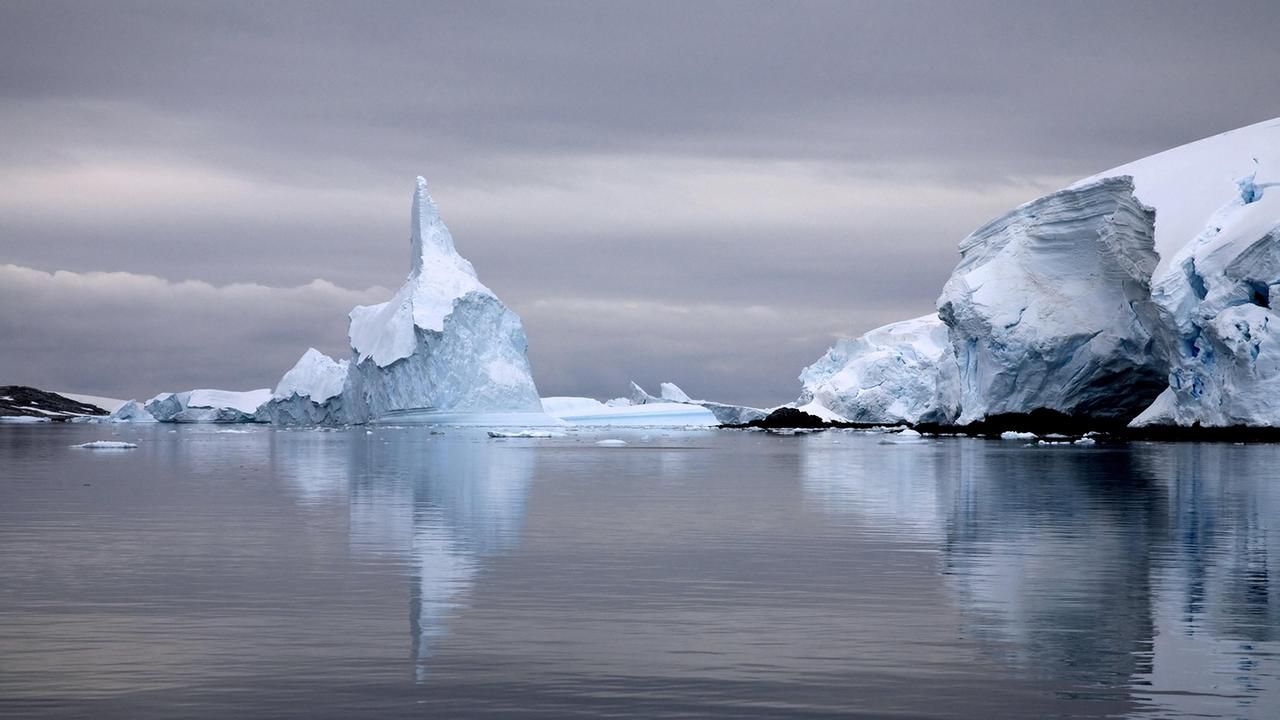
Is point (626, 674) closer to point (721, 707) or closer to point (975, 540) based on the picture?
point (721, 707)

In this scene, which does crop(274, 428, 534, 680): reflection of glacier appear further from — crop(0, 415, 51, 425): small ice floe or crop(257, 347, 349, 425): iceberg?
crop(0, 415, 51, 425): small ice floe

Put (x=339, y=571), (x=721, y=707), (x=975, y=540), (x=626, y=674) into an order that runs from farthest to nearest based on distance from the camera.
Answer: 1. (x=975, y=540)
2. (x=339, y=571)
3. (x=626, y=674)
4. (x=721, y=707)

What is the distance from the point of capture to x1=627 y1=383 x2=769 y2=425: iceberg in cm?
10481

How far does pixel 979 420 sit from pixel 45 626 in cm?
5056

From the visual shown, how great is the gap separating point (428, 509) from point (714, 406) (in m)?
87.2

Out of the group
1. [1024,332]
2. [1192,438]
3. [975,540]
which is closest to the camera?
[975,540]

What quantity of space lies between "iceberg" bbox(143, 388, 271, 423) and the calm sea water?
279 feet

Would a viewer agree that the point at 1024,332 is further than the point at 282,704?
Yes

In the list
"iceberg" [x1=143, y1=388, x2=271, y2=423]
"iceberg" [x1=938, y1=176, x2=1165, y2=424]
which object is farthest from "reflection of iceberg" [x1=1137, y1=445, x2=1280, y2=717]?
"iceberg" [x1=143, y1=388, x2=271, y2=423]

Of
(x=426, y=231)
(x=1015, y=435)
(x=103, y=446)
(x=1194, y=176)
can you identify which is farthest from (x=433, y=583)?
(x=426, y=231)

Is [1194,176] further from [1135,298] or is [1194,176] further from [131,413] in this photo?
[131,413]

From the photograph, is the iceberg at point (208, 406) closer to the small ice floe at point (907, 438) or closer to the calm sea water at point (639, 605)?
the small ice floe at point (907, 438)

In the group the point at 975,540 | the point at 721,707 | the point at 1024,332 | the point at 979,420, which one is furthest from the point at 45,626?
the point at 979,420

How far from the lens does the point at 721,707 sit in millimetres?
6406
